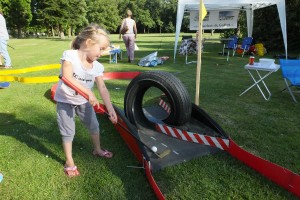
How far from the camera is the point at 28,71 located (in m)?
9.59

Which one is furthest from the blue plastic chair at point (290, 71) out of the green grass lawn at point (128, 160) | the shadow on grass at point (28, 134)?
the shadow on grass at point (28, 134)

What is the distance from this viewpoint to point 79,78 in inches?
111

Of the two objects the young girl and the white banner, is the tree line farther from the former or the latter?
the white banner

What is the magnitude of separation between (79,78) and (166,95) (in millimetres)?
1406

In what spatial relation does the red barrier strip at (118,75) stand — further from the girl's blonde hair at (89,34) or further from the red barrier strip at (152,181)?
the red barrier strip at (152,181)

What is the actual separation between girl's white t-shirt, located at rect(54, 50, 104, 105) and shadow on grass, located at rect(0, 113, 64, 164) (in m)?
0.93

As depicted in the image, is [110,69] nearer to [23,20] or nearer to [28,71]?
[28,71]

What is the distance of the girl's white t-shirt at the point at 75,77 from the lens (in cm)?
271

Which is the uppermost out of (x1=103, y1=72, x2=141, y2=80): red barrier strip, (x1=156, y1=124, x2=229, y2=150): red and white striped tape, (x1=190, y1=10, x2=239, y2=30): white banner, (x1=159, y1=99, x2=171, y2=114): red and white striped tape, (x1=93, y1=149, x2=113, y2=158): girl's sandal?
(x1=190, y1=10, x2=239, y2=30): white banner

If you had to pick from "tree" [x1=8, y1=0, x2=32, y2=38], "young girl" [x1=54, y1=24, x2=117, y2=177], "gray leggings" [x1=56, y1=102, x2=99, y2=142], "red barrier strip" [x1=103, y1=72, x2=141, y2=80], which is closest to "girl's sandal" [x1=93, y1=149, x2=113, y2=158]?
"young girl" [x1=54, y1=24, x2=117, y2=177]

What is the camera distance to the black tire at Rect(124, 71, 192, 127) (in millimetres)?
3695

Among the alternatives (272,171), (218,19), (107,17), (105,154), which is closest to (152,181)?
(105,154)

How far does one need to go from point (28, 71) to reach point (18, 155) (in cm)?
690

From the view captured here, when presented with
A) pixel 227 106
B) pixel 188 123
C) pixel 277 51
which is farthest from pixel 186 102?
pixel 277 51
